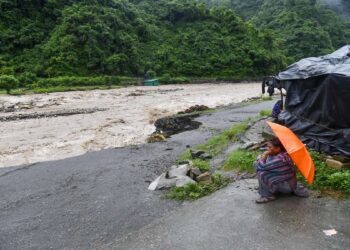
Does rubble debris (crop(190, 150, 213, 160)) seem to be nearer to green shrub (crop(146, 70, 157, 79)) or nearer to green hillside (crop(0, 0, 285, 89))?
green hillside (crop(0, 0, 285, 89))

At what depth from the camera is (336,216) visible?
21.3 ft

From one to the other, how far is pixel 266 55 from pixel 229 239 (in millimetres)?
59245

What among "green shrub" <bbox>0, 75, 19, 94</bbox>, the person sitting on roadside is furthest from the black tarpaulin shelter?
"green shrub" <bbox>0, 75, 19, 94</bbox>

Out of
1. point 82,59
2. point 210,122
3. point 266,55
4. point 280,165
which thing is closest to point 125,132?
point 210,122

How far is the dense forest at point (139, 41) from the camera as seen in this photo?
47.4m

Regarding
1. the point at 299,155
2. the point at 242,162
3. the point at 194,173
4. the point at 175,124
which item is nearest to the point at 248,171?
the point at 242,162

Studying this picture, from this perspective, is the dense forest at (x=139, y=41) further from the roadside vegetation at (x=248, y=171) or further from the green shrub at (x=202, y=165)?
the roadside vegetation at (x=248, y=171)

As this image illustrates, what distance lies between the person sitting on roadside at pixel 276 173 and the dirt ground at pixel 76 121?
9.70m

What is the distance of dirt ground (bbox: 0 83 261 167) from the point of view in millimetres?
16047

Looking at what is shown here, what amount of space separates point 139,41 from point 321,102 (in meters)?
52.9

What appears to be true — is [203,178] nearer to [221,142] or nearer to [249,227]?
[249,227]

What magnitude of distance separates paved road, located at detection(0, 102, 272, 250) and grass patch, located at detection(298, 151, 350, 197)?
122 inches

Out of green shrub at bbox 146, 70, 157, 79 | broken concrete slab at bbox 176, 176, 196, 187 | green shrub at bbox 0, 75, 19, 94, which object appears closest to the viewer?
broken concrete slab at bbox 176, 176, 196, 187

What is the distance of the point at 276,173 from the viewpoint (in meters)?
6.91
